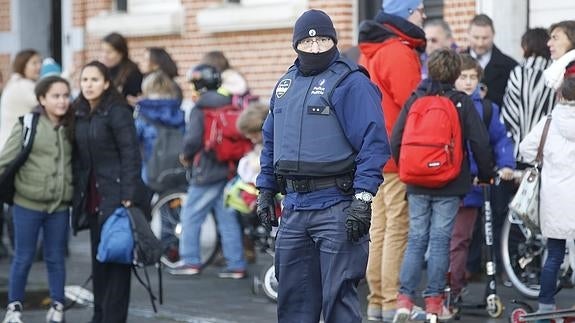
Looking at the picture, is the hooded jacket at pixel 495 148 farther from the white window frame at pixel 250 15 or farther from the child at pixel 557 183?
the white window frame at pixel 250 15

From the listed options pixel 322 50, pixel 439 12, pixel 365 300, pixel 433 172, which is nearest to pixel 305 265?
pixel 322 50

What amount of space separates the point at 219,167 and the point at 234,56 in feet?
12.3

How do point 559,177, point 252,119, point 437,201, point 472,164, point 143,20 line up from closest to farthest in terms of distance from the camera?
point 559,177
point 437,201
point 472,164
point 252,119
point 143,20

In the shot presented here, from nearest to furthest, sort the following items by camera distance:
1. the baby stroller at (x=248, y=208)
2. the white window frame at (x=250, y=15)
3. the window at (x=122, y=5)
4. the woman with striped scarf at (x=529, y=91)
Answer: the woman with striped scarf at (x=529, y=91)
the baby stroller at (x=248, y=208)
the white window frame at (x=250, y=15)
the window at (x=122, y=5)

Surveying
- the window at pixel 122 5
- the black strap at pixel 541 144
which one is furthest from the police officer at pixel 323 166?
the window at pixel 122 5

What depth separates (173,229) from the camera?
1384 centimetres

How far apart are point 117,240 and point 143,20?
8132 millimetres

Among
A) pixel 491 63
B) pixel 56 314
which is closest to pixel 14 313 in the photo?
pixel 56 314

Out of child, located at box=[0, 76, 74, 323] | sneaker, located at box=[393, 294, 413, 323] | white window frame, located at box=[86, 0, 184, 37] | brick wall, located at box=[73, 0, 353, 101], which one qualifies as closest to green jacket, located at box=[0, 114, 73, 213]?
child, located at box=[0, 76, 74, 323]

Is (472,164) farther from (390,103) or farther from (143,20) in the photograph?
(143,20)

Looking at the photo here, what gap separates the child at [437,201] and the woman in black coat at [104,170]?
1.77 m

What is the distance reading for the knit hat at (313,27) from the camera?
7.80 m

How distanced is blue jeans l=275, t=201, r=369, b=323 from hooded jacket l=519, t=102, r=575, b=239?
190 centimetres

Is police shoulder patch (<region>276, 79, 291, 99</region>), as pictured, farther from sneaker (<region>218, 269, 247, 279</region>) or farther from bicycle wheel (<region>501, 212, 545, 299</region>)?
sneaker (<region>218, 269, 247, 279</region>)
